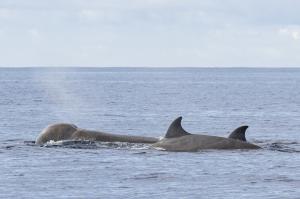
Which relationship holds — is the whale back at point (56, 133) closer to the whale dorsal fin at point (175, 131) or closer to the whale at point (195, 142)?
the whale at point (195, 142)

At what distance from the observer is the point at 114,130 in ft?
159

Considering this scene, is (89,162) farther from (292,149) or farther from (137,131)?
(137,131)

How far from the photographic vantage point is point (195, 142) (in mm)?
33125

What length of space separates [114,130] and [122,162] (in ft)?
60.0

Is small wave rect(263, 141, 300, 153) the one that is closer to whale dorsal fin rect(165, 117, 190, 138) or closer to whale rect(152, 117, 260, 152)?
whale rect(152, 117, 260, 152)

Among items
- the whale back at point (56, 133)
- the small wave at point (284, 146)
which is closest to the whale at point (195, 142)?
the small wave at point (284, 146)

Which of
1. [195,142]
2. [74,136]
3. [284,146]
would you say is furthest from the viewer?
[74,136]

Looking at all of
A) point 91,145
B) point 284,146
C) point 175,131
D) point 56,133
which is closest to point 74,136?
point 56,133

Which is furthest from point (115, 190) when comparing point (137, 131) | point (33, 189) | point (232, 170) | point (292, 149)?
point (137, 131)

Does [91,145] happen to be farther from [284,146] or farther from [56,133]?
[284,146]

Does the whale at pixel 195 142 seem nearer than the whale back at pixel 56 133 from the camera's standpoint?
Yes

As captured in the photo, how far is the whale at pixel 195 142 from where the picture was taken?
33.0 m

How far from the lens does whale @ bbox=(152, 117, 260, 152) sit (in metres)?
33.0

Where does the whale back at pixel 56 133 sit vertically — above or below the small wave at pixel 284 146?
above
